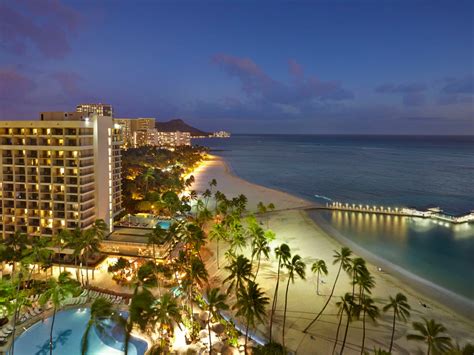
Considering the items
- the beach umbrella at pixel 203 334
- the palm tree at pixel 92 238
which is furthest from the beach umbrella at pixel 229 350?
the palm tree at pixel 92 238

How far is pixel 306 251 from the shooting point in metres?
53.3

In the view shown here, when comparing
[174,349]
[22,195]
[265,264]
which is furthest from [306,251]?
[22,195]

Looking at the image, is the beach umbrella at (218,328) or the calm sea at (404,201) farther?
the calm sea at (404,201)

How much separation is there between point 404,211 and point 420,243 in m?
22.8

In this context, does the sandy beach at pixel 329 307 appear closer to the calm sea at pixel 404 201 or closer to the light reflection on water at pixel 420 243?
the light reflection on water at pixel 420 243

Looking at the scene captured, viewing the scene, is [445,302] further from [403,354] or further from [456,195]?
[456,195]

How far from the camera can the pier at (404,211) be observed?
79000 mm

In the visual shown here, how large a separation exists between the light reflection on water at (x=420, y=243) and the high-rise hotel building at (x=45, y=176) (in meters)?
50.3

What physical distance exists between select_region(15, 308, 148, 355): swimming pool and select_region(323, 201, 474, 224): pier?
69.9 metres

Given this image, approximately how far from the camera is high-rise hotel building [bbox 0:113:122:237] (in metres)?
45.7

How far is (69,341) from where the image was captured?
→ 30.5 meters

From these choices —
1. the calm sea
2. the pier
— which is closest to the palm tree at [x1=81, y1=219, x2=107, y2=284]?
the calm sea

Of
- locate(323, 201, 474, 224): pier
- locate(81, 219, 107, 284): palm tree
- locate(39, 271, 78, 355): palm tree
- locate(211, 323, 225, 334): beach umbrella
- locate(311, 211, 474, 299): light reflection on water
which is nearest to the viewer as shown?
locate(39, 271, 78, 355): palm tree

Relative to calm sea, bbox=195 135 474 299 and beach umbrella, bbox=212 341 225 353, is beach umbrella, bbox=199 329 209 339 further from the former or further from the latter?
calm sea, bbox=195 135 474 299
